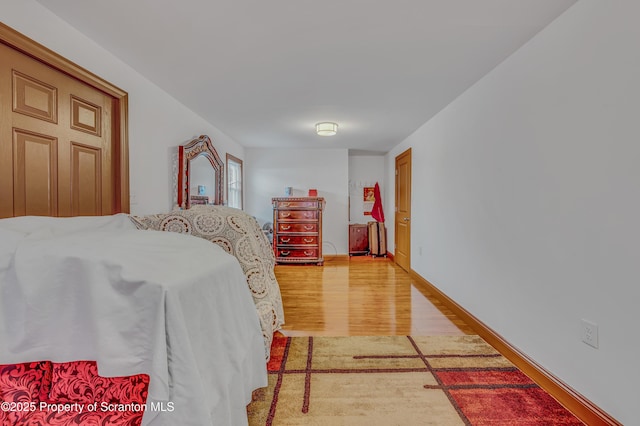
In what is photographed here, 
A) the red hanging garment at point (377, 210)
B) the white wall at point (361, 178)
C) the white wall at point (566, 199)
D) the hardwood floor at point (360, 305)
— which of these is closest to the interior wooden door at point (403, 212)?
the hardwood floor at point (360, 305)

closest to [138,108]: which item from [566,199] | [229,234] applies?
[229,234]

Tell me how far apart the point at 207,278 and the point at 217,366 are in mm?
282

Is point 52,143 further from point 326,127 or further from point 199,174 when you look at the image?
point 326,127

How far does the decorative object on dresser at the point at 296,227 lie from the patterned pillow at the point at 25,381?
457 centimetres

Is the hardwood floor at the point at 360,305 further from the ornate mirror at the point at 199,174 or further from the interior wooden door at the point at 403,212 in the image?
the ornate mirror at the point at 199,174

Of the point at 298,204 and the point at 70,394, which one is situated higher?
the point at 298,204

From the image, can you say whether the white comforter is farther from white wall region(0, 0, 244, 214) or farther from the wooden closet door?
white wall region(0, 0, 244, 214)

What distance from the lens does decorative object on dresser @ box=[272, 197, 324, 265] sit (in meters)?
5.41

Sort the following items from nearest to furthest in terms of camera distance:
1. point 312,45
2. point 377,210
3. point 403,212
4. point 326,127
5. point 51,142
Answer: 1. point 51,142
2. point 312,45
3. point 326,127
4. point 403,212
5. point 377,210

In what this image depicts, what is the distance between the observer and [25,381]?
0.84 m

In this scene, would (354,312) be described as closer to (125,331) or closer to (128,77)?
(125,331)

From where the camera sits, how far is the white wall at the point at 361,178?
6.56 m

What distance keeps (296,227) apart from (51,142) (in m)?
3.89

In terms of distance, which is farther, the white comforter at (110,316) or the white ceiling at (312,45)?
the white ceiling at (312,45)
